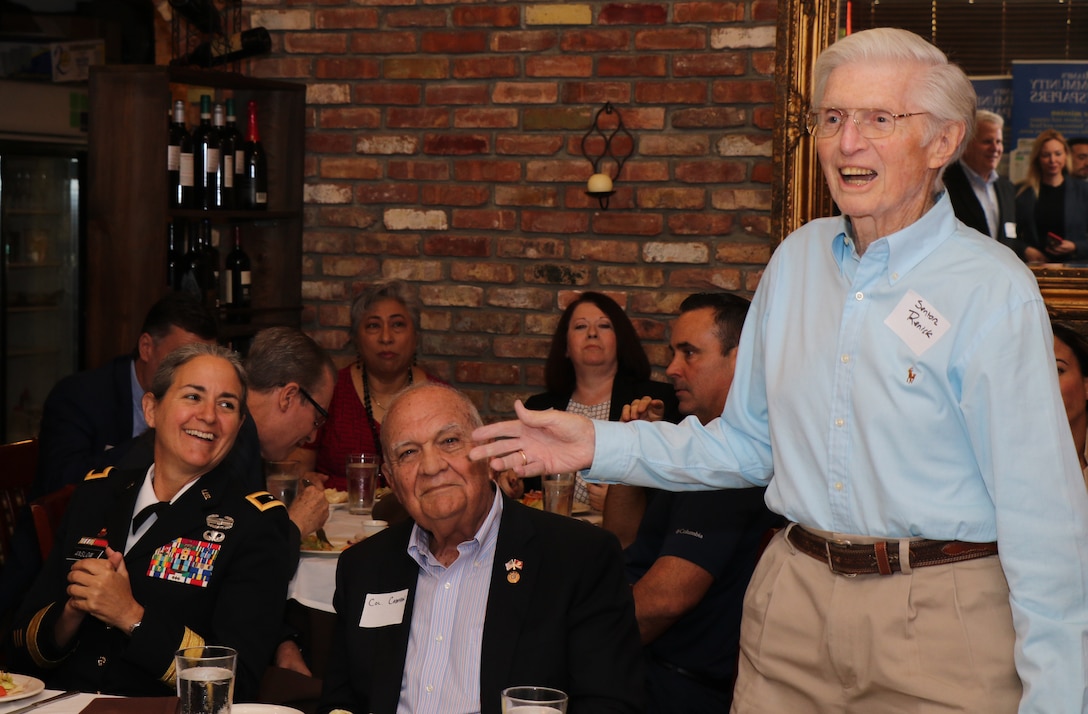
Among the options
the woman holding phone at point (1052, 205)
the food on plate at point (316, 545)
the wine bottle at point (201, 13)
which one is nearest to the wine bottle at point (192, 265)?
the wine bottle at point (201, 13)

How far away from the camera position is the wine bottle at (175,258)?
4566 millimetres

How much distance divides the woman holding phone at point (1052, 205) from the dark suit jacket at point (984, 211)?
0.08ft

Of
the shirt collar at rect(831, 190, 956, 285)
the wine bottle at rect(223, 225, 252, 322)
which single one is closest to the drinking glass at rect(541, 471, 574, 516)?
the shirt collar at rect(831, 190, 956, 285)

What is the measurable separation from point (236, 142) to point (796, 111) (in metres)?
2.11

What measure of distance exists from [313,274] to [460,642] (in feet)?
10.0

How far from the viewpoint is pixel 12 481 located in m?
3.40

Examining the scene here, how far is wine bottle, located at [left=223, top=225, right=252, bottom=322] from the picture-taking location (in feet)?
15.6

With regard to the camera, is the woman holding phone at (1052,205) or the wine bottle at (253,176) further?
the wine bottle at (253,176)

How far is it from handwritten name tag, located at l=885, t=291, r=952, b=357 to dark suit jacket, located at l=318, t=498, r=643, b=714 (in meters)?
0.76

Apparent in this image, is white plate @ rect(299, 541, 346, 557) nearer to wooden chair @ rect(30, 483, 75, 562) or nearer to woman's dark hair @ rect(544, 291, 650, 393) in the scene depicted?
wooden chair @ rect(30, 483, 75, 562)

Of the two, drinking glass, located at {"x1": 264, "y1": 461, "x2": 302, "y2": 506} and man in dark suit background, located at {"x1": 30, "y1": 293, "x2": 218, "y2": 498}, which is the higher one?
man in dark suit background, located at {"x1": 30, "y1": 293, "x2": 218, "y2": 498}

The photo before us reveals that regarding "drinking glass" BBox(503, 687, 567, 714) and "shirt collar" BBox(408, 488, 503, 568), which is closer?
"drinking glass" BBox(503, 687, 567, 714)

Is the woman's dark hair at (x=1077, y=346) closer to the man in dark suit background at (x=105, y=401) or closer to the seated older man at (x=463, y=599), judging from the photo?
the seated older man at (x=463, y=599)

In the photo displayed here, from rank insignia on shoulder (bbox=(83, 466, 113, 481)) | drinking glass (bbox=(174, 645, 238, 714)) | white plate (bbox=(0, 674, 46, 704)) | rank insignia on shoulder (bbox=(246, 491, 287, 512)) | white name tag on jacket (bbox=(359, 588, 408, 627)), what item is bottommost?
white plate (bbox=(0, 674, 46, 704))
